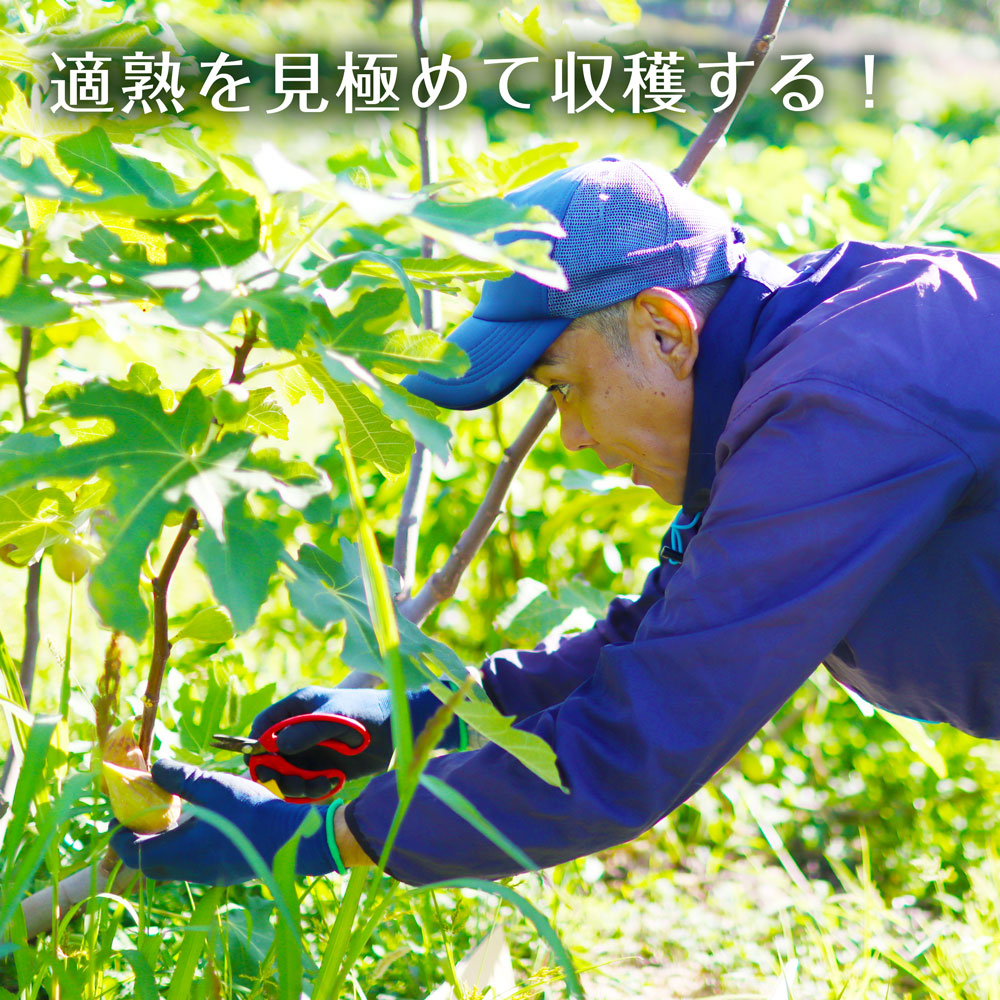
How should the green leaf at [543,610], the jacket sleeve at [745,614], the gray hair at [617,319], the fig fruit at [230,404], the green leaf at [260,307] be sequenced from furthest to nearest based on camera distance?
the green leaf at [543,610] < the gray hair at [617,319] < the jacket sleeve at [745,614] < the fig fruit at [230,404] < the green leaf at [260,307]

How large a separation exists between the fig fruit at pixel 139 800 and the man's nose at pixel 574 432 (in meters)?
0.73

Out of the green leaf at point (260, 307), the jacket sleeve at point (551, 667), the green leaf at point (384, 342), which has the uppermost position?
the green leaf at point (260, 307)

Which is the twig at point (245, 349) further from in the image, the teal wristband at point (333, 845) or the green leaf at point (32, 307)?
the teal wristband at point (333, 845)

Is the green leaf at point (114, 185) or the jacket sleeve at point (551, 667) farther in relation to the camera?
the jacket sleeve at point (551, 667)

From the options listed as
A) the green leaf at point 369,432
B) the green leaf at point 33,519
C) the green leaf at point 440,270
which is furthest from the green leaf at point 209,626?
the green leaf at point 440,270

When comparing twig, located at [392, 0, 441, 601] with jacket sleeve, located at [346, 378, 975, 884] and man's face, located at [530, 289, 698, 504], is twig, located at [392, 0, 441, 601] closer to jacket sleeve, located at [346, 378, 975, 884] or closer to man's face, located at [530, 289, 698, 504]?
man's face, located at [530, 289, 698, 504]

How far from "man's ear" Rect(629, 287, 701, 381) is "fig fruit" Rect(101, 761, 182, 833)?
86 centimetres

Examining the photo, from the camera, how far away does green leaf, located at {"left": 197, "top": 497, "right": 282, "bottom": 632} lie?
98 cm

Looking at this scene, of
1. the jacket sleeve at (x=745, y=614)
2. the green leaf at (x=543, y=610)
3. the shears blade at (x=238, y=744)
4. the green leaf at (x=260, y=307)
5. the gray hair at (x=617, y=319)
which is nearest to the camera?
the green leaf at (x=260, y=307)

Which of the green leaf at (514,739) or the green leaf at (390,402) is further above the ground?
the green leaf at (390,402)

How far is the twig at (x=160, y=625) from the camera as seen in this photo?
119cm

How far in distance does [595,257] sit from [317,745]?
2.84 feet

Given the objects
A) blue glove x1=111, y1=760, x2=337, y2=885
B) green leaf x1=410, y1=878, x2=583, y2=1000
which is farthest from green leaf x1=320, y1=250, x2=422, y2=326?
blue glove x1=111, y1=760, x2=337, y2=885

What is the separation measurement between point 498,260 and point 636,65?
1003 millimetres
